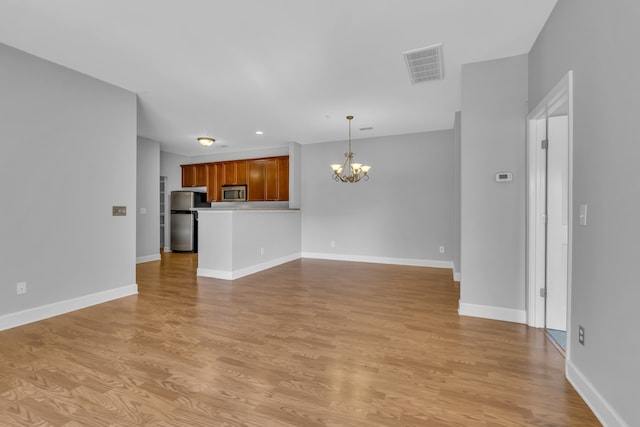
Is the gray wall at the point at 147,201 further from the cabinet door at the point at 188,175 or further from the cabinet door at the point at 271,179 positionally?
the cabinet door at the point at 271,179

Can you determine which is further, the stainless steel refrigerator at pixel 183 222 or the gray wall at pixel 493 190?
the stainless steel refrigerator at pixel 183 222

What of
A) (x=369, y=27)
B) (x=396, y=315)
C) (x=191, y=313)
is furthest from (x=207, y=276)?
(x=369, y=27)

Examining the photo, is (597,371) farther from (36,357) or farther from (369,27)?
(36,357)

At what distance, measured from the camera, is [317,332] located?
9.11ft

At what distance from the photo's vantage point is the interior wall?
251 inches

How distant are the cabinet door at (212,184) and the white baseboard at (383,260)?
113 inches

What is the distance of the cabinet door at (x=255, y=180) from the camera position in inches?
286

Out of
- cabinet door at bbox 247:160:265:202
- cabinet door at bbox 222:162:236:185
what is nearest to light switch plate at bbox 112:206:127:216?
cabinet door at bbox 247:160:265:202

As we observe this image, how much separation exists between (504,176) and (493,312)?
143cm

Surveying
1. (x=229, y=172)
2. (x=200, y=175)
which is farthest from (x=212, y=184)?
(x=229, y=172)

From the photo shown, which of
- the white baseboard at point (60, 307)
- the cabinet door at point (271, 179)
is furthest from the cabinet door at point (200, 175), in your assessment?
the white baseboard at point (60, 307)

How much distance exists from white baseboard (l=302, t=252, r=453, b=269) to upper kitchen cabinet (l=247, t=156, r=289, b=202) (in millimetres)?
1573

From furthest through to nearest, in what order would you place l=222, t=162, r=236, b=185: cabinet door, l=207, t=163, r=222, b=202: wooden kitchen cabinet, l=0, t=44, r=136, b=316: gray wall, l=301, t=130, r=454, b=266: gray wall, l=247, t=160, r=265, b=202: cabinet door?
l=207, t=163, r=222, b=202: wooden kitchen cabinet → l=222, t=162, r=236, b=185: cabinet door → l=247, t=160, r=265, b=202: cabinet door → l=301, t=130, r=454, b=266: gray wall → l=0, t=44, r=136, b=316: gray wall

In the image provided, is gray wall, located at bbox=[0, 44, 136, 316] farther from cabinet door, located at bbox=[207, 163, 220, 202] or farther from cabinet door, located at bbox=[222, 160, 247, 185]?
cabinet door, located at bbox=[207, 163, 220, 202]
